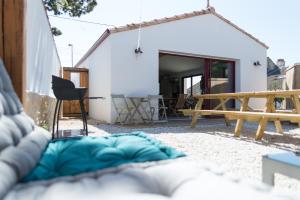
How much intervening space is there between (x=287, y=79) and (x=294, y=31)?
4337 mm

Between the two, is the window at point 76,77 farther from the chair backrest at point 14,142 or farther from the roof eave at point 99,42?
the chair backrest at point 14,142

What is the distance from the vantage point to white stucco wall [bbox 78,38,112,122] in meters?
7.59

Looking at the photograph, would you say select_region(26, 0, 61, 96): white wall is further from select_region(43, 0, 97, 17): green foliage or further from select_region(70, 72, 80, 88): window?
select_region(43, 0, 97, 17): green foliage

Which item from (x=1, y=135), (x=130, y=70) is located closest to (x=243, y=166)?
(x=1, y=135)

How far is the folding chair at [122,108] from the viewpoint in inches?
288

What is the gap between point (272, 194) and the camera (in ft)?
2.83


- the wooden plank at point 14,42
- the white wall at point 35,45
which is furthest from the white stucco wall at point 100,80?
the wooden plank at point 14,42

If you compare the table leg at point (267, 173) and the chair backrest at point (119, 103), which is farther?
the chair backrest at point (119, 103)

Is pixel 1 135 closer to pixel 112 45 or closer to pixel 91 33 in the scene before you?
pixel 112 45

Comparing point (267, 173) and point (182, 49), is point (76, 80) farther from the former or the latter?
point (267, 173)

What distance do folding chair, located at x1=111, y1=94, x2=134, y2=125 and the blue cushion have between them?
576 cm

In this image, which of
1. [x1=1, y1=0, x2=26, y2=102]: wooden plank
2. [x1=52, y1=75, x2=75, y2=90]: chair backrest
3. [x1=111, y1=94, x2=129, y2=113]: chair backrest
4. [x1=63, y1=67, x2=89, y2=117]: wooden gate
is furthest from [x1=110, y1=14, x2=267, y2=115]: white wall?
[x1=1, y1=0, x2=26, y2=102]: wooden plank

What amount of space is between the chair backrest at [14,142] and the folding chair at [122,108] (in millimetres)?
5743

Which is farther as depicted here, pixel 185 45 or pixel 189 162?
pixel 185 45
